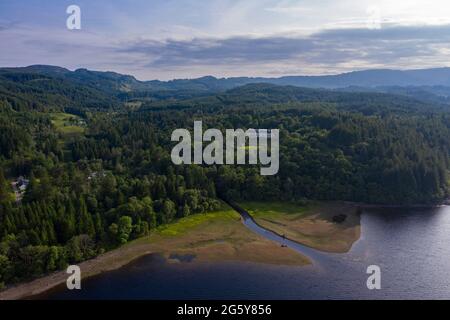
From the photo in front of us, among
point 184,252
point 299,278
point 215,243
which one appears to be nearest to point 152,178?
point 215,243

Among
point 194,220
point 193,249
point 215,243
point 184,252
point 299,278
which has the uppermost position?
point 194,220

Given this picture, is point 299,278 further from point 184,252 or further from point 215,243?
point 184,252

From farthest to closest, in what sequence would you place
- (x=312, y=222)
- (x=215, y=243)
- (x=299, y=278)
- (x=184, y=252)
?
(x=312, y=222), (x=215, y=243), (x=184, y=252), (x=299, y=278)

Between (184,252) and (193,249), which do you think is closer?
(184,252)

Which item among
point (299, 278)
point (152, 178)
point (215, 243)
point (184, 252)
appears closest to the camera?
point (299, 278)

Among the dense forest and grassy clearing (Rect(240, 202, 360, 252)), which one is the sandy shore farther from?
grassy clearing (Rect(240, 202, 360, 252))

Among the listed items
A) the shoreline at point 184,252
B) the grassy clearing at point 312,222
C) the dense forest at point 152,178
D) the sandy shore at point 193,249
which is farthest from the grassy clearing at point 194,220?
the grassy clearing at point 312,222

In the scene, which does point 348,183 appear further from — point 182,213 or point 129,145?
point 129,145

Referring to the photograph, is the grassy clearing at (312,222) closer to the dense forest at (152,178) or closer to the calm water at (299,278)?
the calm water at (299,278)
